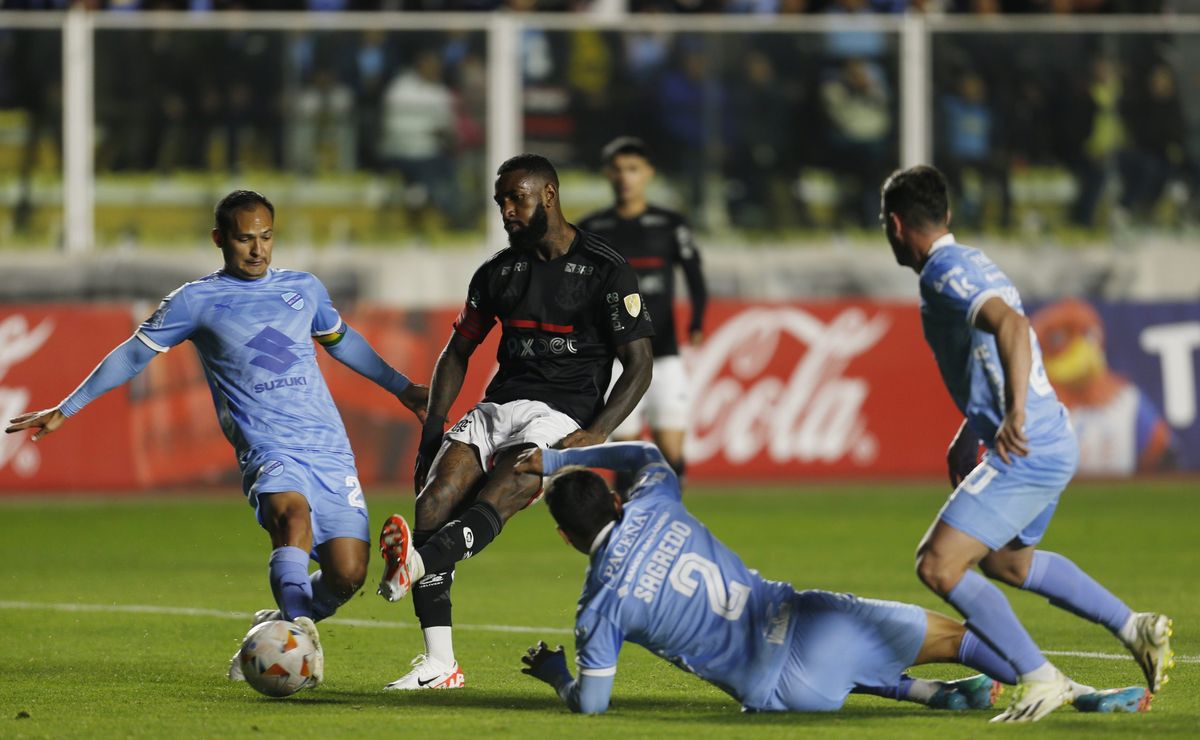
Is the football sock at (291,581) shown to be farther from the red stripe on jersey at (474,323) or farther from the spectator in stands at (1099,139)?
the spectator in stands at (1099,139)

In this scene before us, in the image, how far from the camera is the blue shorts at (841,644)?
6531mm

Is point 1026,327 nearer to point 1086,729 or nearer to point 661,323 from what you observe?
point 1086,729

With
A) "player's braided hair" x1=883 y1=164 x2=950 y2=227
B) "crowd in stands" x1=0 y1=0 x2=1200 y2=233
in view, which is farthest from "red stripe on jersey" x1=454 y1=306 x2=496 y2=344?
"crowd in stands" x1=0 y1=0 x2=1200 y2=233

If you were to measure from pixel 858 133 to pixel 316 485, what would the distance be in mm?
13279

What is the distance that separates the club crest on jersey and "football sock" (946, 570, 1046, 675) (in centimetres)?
289

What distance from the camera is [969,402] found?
21.7 feet

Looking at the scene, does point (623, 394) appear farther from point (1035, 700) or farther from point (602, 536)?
point (1035, 700)

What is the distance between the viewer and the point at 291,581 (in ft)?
24.0

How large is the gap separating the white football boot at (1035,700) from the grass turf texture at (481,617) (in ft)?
0.20

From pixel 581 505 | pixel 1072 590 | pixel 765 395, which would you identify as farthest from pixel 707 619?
pixel 765 395

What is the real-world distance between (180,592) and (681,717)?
5043 mm

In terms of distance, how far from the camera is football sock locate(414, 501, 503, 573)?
7.22m

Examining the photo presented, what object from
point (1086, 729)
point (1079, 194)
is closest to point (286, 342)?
→ point (1086, 729)

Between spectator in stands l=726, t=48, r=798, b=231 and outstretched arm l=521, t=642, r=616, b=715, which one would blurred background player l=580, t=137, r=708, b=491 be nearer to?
outstretched arm l=521, t=642, r=616, b=715
